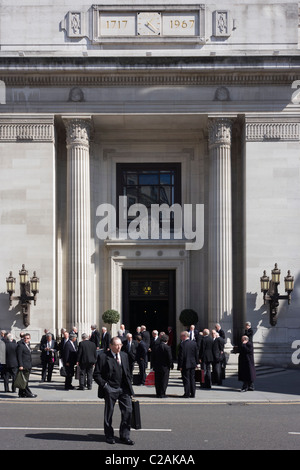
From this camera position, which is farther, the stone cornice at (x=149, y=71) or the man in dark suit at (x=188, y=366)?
the stone cornice at (x=149, y=71)

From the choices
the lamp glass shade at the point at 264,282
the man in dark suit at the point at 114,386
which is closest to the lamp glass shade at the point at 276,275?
the lamp glass shade at the point at 264,282

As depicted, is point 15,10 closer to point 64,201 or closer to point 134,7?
point 134,7

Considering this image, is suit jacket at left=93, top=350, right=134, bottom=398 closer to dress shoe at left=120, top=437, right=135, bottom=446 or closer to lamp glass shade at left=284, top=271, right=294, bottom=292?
dress shoe at left=120, top=437, right=135, bottom=446

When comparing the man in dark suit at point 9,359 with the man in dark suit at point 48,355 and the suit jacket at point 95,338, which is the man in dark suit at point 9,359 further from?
the suit jacket at point 95,338

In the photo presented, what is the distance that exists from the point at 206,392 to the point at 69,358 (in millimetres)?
4067

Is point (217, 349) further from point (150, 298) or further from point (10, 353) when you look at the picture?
point (150, 298)

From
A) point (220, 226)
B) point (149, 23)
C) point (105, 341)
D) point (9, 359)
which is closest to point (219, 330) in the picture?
point (105, 341)

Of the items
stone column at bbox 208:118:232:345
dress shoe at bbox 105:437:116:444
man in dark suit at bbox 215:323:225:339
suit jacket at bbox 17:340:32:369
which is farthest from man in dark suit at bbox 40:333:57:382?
dress shoe at bbox 105:437:116:444

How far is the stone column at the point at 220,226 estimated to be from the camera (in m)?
26.1

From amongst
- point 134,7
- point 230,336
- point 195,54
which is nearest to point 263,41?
point 195,54

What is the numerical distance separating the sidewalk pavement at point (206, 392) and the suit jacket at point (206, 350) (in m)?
0.88

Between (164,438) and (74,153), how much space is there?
635 inches

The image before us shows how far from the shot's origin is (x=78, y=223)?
26531 mm

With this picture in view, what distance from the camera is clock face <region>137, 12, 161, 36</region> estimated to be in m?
26.9
